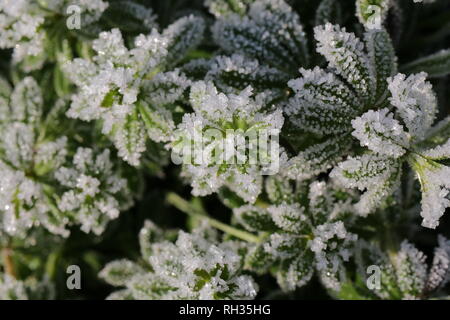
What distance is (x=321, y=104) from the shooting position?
1.85 meters

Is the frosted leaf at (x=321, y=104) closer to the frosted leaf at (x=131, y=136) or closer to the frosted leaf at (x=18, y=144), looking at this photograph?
the frosted leaf at (x=131, y=136)

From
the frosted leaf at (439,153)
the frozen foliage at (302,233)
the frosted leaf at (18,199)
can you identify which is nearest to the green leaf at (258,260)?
the frozen foliage at (302,233)

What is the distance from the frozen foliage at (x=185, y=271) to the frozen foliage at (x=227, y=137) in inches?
10.5

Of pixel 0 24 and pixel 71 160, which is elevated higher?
pixel 0 24

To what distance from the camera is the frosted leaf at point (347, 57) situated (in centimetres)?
181

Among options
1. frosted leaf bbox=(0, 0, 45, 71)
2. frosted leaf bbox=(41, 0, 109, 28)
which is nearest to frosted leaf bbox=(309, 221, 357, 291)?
frosted leaf bbox=(41, 0, 109, 28)

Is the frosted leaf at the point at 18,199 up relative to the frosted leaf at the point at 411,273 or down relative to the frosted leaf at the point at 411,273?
up

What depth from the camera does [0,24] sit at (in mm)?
2180

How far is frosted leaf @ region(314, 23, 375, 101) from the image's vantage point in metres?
1.81
